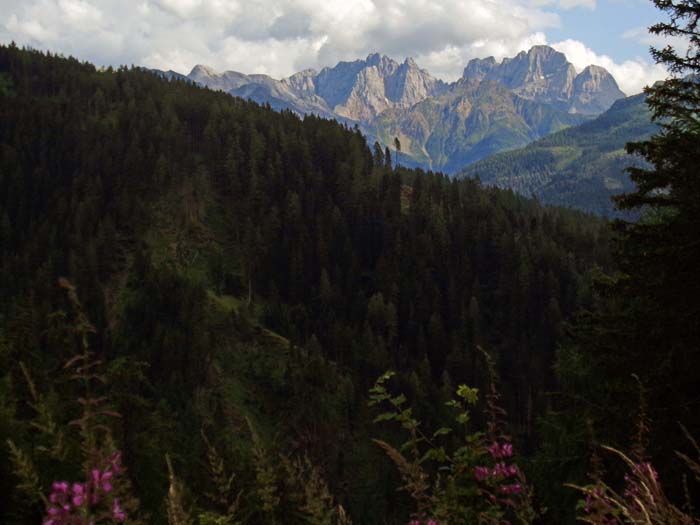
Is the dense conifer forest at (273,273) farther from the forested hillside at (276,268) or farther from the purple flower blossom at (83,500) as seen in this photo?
the purple flower blossom at (83,500)

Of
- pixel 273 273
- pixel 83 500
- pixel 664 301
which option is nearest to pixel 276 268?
pixel 273 273

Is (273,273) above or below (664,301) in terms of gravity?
below

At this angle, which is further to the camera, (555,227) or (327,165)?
(327,165)

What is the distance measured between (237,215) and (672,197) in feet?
472

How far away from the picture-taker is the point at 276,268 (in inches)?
5522

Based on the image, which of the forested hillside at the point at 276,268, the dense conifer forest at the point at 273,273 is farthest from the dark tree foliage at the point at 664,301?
the forested hillside at the point at 276,268

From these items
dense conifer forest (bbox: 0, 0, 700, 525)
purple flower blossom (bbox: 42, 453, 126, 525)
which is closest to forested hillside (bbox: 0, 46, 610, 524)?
dense conifer forest (bbox: 0, 0, 700, 525)

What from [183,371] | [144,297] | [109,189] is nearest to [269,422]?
[183,371]

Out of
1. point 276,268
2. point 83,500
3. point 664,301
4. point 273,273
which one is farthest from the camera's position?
point 276,268

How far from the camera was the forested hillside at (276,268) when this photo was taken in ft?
335

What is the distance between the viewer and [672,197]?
13594mm

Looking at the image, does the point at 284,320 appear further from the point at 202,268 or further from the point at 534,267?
the point at 534,267

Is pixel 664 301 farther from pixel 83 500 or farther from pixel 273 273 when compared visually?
pixel 273 273

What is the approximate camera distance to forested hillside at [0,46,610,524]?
102125 mm
